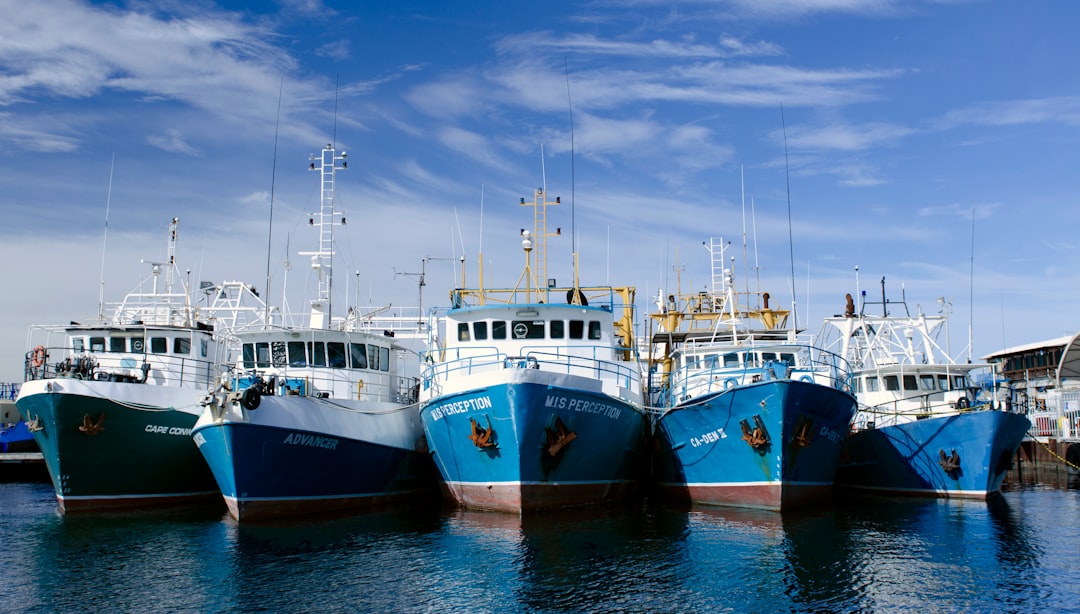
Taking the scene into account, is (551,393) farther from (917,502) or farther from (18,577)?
(917,502)

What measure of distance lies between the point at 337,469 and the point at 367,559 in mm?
5670

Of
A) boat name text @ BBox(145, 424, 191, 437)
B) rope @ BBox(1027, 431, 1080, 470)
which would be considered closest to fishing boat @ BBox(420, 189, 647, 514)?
boat name text @ BBox(145, 424, 191, 437)

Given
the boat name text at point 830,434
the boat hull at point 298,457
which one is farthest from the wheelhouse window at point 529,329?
the boat name text at point 830,434

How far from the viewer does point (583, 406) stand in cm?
1875

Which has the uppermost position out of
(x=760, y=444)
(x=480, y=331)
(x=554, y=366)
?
(x=480, y=331)

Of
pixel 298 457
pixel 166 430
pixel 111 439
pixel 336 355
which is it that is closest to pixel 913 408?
pixel 336 355

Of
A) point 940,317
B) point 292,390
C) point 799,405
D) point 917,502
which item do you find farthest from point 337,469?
point 940,317

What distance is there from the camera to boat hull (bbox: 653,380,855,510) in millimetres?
18641

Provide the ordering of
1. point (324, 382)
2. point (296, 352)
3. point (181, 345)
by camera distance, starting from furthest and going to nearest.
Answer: point (181, 345), point (296, 352), point (324, 382)

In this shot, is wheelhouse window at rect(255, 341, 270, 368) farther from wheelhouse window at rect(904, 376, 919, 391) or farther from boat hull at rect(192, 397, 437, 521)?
wheelhouse window at rect(904, 376, 919, 391)

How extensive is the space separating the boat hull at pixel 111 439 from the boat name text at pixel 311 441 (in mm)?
4838

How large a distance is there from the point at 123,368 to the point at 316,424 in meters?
8.19

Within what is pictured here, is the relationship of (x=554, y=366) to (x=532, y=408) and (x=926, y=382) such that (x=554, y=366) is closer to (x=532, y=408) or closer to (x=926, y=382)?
(x=532, y=408)

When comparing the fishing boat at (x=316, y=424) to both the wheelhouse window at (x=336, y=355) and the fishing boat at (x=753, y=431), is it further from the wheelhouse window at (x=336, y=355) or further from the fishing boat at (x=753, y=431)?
the fishing boat at (x=753, y=431)
